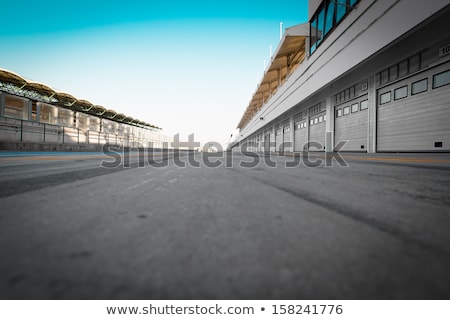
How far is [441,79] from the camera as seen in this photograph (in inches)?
249

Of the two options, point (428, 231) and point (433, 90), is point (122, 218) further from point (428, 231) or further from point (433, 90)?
point (433, 90)

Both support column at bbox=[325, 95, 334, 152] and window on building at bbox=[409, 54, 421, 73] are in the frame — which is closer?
window on building at bbox=[409, 54, 421, 73]

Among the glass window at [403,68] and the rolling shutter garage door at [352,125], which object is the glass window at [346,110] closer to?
the rolling shutter garage door at [352,125]

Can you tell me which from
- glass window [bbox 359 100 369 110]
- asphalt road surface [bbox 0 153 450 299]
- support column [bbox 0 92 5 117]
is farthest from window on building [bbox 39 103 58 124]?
glass window [bbox 359 100 369 110]

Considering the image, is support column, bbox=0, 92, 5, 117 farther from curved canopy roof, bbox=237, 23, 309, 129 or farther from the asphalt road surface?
the asphalt road surface

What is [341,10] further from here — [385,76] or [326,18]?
[385,76]

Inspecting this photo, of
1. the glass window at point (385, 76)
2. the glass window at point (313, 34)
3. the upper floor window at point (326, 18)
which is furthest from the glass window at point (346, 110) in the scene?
the glass window at point (313, 34)

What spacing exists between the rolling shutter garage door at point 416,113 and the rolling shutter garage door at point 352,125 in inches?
29.6

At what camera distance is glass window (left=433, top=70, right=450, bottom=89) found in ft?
20.1

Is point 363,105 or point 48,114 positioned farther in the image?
point 48,114

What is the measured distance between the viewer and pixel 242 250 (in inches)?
23.2

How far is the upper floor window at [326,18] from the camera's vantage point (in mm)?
8758

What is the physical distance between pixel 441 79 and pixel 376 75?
2.67 m

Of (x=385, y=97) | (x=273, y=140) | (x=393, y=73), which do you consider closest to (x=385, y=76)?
(x=393, y=73)
